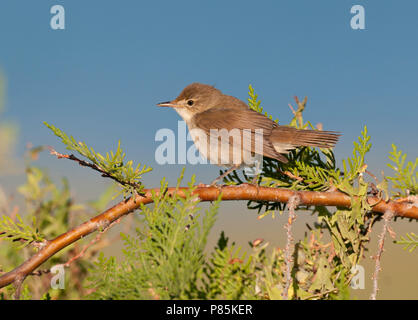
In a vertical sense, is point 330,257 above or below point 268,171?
below

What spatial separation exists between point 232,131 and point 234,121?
0.84ft

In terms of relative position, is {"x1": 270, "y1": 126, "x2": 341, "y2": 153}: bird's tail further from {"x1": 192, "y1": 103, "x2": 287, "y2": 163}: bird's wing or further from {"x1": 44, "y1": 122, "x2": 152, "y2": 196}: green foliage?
{"x1": 44, "y1": 122, "x2": 152, "y2": 196}: green foliage

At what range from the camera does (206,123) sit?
21.8 ft

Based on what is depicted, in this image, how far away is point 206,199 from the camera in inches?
136

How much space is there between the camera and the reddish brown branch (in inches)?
124

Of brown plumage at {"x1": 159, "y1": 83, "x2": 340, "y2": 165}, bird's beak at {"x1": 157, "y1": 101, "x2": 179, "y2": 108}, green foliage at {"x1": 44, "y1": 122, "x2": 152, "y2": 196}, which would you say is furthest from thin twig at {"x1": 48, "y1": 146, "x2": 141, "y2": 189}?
bird's beak at {"x1": 157, "y1": 101, "x2": 179, "y2": 108}

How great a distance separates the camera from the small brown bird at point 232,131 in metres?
4.96

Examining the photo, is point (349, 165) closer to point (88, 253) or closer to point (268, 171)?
point (268, 171)

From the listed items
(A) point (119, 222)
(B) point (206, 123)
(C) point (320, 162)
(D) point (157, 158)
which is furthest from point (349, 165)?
(B) point (206, 123)

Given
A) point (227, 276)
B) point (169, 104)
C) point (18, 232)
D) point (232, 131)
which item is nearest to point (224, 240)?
point (227, 276)

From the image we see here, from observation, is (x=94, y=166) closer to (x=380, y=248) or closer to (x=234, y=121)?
(x=380, y=248)

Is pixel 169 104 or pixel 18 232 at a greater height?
pixel 169 104

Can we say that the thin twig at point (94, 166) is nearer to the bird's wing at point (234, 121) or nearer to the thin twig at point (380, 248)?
the thin twig at point (380, 248)
